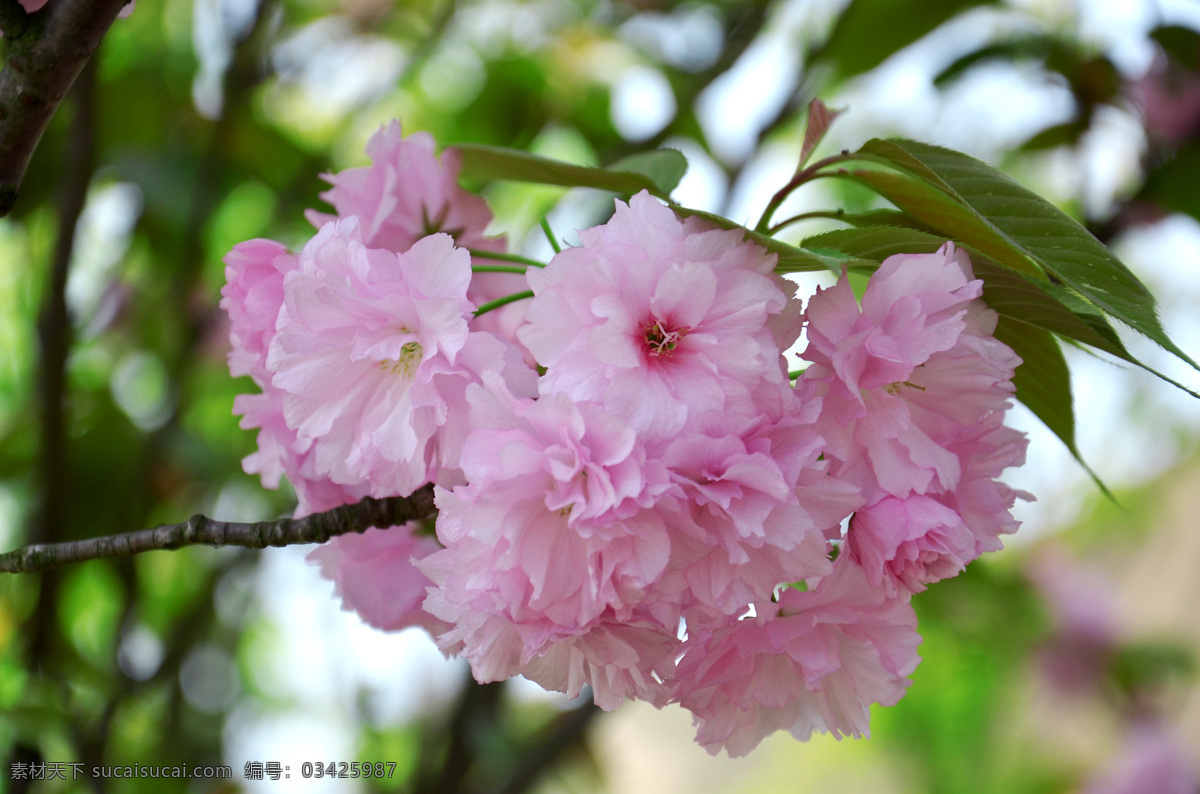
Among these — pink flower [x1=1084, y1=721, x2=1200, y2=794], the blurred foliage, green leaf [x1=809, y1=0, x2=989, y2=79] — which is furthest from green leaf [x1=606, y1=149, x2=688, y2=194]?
pink flower [x1=1084, y1=721, x2=1200, y2=794]

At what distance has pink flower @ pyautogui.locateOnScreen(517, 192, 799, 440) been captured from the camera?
36 centimetres

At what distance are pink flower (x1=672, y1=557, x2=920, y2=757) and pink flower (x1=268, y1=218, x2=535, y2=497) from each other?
0.55 feet

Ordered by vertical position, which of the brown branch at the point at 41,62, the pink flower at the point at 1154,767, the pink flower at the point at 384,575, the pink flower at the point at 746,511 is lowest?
the pink flower at the point at 1154,767

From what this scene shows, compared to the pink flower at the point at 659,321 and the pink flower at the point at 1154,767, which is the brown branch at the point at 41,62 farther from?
the pink flower at the point at 1154,767

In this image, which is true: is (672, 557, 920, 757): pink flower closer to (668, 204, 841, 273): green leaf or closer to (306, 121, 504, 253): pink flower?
(668, 204, 841, 273): green leaf

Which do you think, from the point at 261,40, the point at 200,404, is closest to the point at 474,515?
the point at 261,40

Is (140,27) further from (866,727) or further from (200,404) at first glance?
(866,727)

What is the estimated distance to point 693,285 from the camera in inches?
14.4

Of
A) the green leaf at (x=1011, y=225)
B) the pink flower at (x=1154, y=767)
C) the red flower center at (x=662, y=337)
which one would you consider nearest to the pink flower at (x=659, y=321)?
the red flower center at (x=662, y=337)

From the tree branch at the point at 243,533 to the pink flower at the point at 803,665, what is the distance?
17 cm

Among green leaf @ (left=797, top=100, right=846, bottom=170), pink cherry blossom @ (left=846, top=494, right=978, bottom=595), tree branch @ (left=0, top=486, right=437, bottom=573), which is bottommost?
tree branch @ (left=0, top=486, right=437, bottom=573)

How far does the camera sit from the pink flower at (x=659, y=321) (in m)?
0.36

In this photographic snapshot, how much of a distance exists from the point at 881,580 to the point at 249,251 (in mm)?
376

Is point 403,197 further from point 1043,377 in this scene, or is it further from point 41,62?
point 1043,377
